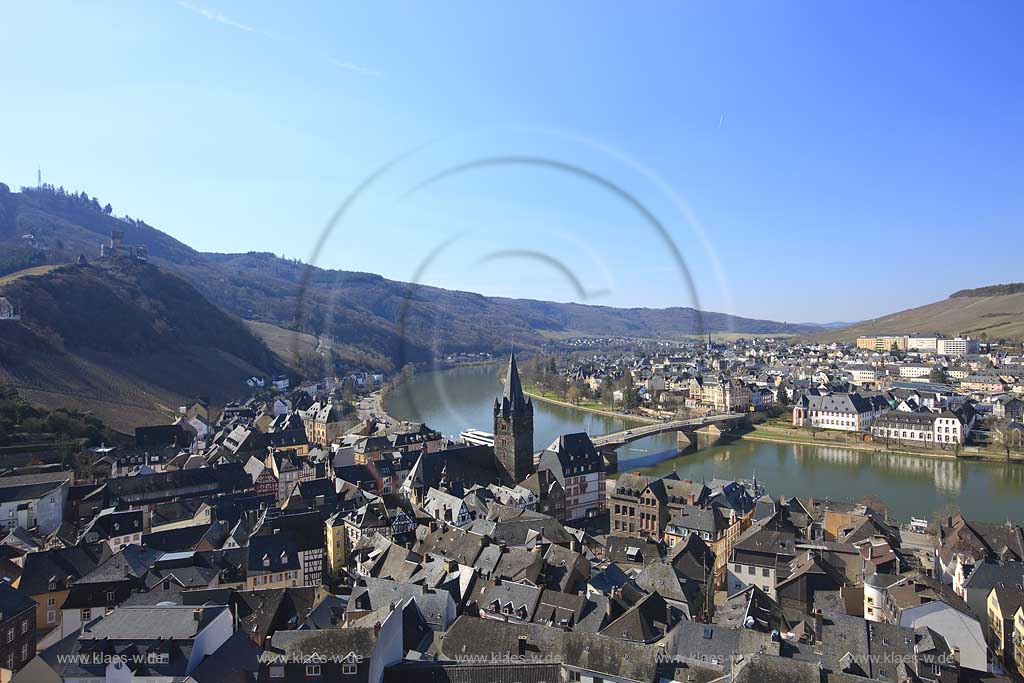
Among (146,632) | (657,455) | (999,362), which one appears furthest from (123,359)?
(999,362)

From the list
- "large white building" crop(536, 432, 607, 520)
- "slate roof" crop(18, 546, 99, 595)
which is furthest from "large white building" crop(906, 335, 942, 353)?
"slate roof" crop(18, 546, 99, 595)

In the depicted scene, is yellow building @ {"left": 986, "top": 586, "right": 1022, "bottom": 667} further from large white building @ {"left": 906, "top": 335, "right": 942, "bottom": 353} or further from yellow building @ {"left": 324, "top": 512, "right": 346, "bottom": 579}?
large white building @ {"left": 906, "top": 335, "right": 942, "bottom": 353}

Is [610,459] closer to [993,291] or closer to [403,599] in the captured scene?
[403,599]

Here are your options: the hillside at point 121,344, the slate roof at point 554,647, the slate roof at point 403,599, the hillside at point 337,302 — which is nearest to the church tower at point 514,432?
the slate roof at point 403,599

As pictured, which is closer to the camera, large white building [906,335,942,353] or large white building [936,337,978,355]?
large white building [936,337,978,355]

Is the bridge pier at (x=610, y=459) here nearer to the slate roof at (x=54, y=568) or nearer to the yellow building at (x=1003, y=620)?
the yellow building at (x=1003, y=620)

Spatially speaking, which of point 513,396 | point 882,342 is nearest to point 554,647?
point 513,396
